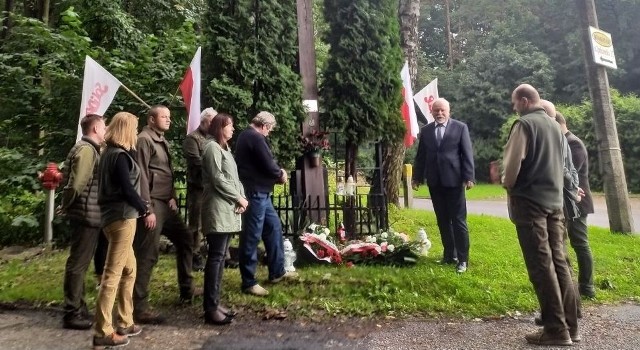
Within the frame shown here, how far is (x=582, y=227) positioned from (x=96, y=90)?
5573 millimetres

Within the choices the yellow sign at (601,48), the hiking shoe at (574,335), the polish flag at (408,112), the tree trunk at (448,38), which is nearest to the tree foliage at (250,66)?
the polish flag at (408,112)

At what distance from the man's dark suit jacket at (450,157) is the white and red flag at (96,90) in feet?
12.4

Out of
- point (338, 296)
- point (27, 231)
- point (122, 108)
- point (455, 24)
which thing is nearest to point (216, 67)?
point (122, 108)

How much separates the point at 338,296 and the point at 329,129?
2.84 m

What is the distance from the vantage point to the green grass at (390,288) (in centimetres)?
502

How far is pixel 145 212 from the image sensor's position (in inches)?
161

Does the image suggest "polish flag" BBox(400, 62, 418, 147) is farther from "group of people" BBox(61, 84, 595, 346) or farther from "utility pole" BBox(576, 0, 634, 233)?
"utility pole" BBox(576, 0, 634, 233)

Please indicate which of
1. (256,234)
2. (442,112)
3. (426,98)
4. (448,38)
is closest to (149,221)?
(256,234)

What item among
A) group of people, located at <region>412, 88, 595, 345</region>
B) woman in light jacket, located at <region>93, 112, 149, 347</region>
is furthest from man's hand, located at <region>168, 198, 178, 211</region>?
group of people, located at <region>412, 88, 595, 345</region>

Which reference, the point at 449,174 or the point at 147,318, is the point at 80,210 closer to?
the point at 147,318

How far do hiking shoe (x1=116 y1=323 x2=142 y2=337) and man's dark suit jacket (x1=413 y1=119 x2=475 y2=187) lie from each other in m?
3.52

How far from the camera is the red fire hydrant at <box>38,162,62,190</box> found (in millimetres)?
7965

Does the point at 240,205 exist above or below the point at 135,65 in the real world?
below

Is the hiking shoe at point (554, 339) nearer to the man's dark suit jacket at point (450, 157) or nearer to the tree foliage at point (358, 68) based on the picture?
the man's dark suit jacket at point (450, 157)
